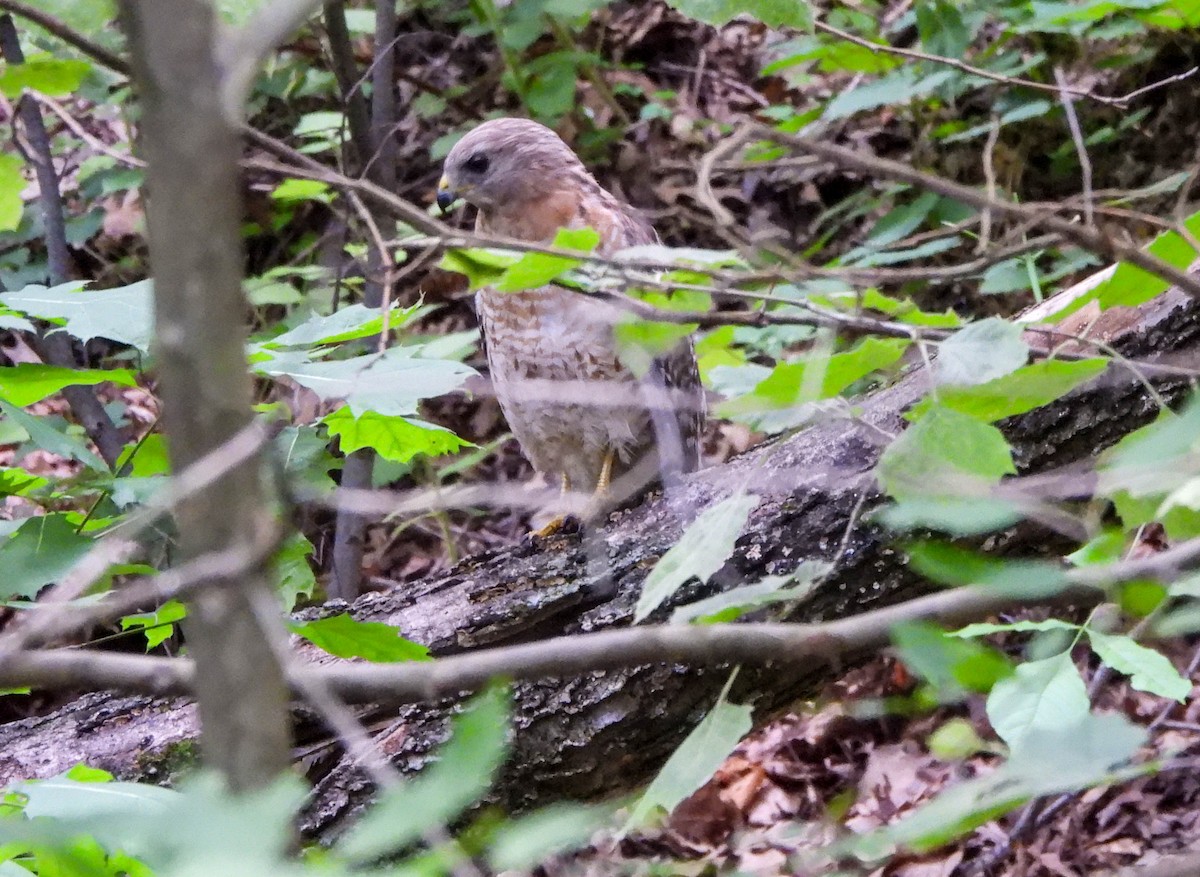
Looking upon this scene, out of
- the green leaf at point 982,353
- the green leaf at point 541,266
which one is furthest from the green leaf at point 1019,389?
the green leaf at point 541,266

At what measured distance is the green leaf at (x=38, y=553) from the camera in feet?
6.03

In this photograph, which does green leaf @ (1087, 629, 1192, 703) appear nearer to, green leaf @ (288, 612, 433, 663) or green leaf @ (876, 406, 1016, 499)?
green leaf @ (876, 406, 1016, 499)

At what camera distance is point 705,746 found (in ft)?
3.56

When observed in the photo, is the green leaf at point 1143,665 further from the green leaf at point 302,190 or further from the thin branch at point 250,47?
the green leaf at point 302,190

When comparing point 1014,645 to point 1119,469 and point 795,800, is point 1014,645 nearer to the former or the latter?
point 795,800

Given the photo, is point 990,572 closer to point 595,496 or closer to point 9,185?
point 9,185

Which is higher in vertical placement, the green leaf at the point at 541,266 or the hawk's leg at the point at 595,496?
the green leaf at the point at 541,266

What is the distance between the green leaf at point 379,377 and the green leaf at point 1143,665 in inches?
43.1

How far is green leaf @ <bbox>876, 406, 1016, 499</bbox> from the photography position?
1047mm

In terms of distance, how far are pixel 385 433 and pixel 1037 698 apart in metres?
1.46

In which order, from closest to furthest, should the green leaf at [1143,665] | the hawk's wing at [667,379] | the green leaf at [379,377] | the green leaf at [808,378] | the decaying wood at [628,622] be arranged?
the green leaf at [808,378], the green leaf at [379,377], the green leaf at [1143,665], the decaying wood at [628,622], the hawk's wing at [667,379]

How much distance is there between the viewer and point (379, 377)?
5.18ft

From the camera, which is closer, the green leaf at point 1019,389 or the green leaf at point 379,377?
the green leaf at point 1019,389

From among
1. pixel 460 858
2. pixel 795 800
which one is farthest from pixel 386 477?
pixel 460 858
